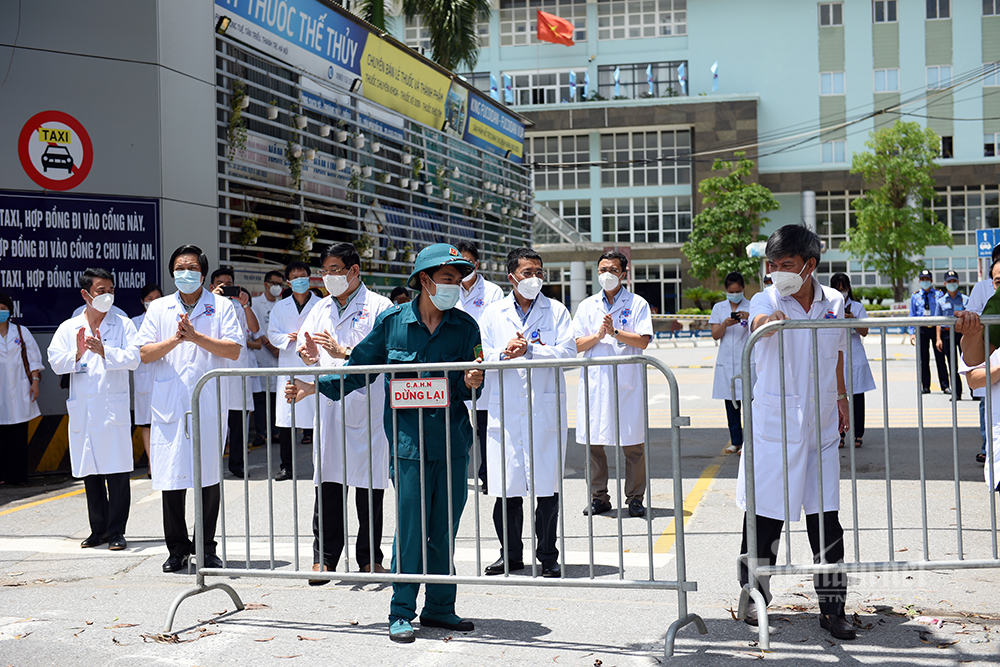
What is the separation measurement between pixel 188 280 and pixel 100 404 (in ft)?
4.89

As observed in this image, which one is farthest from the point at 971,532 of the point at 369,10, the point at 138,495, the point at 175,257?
the point at 369,10

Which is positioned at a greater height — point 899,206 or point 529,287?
point 899,206

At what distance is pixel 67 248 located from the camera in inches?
398

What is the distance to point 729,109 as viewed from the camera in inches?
2047

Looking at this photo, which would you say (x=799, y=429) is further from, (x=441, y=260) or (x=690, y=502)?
(x=690, y=502)

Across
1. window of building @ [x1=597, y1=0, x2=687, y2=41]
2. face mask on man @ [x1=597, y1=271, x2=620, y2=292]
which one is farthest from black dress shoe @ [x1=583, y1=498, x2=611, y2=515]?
window of building @ [x1=597, y1=0, x2=687, y2=41]

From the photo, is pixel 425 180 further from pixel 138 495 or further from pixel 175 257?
pixel 175 257

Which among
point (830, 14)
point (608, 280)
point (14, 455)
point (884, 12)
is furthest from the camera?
point (830, 14)

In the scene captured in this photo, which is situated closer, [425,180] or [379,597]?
[379,597]

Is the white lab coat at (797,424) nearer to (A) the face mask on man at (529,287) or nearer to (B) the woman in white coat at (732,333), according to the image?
(A) the face mask on man at (529,287)

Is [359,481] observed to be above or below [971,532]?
above

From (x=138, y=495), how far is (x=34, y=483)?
1.46 m

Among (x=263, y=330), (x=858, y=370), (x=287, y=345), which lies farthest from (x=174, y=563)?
(x=858, y=370)

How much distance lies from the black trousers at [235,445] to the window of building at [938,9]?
51.2 meters
